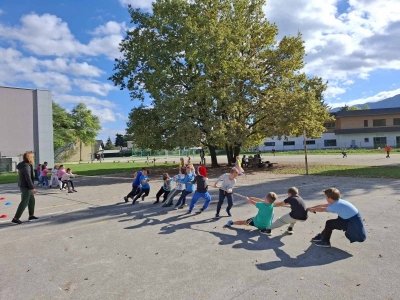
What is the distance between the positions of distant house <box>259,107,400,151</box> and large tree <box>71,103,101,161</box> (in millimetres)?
37760

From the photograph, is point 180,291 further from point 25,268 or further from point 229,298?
point 25,268

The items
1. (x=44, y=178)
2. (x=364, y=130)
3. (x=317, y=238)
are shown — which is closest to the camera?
(x=317, y=238)

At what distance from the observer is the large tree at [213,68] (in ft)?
85.5

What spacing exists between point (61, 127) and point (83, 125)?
260 inches

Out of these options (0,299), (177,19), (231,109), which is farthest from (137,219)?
(177,19)

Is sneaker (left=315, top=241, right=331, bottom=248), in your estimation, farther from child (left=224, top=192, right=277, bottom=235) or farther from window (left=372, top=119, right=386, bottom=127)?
window (left=372, top=119, right=386, bottom=127)

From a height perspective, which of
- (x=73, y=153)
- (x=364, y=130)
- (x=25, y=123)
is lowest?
(x=73, y=153)

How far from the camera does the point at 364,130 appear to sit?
73625 mm

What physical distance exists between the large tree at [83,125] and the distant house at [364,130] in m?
37.8

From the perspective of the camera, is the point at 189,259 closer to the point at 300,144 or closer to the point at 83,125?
the point at 300,144

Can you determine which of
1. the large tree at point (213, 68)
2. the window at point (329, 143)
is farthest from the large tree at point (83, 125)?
the large tree at point (213, 68)

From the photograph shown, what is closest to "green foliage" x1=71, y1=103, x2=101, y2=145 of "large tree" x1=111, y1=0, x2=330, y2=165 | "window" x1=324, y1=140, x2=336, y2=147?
"window" x1=324, y1=140, x2=336, y2=147

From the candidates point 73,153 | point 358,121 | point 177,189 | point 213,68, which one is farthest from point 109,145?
point 177,189

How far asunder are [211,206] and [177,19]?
18228mm
